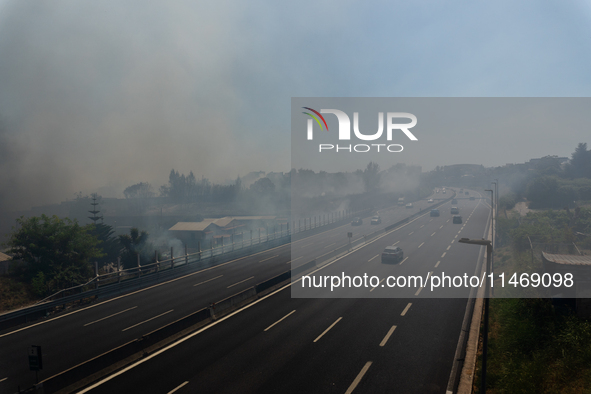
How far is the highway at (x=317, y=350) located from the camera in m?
11.2

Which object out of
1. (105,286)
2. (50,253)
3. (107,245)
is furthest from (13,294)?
(107,245)

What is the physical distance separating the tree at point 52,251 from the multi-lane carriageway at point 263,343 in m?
10.4

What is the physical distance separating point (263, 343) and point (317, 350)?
2.59 meters

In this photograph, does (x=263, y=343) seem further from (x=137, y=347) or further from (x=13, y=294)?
(x=13, y=294)

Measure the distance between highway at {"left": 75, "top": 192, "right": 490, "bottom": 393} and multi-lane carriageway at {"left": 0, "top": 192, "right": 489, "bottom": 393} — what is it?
43 millimetres

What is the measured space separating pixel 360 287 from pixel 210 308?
11196 millimetres

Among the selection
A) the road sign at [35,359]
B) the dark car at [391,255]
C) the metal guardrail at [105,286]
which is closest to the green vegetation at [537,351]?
the dark car at [391,255]

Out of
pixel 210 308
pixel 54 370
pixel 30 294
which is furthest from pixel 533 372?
pixel 30 294

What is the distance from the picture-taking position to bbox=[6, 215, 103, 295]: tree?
2838cm

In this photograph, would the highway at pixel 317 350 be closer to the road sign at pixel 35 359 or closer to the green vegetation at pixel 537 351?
the green vegetation at pixel 537 351

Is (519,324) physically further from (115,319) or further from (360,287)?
(115,319)

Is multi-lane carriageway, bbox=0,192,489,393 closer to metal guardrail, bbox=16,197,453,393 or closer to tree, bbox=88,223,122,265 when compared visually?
metal guardrail, bbox=16,197,453,393

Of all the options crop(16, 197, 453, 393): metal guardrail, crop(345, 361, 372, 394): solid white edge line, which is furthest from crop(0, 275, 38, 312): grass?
crop(345, 361, 372, 394): solid white edge line

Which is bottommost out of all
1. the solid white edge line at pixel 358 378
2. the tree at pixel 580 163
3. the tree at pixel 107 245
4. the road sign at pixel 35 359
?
the tree at pixel 107 245
